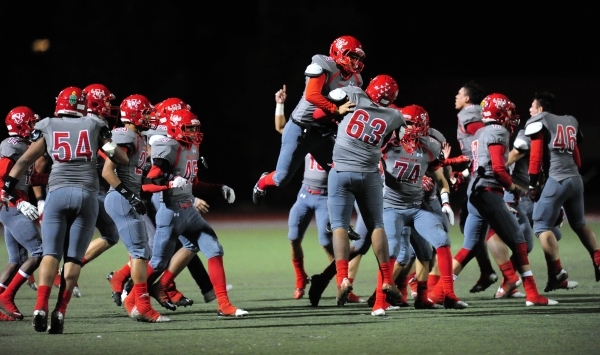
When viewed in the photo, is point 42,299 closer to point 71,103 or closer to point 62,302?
point 62,302

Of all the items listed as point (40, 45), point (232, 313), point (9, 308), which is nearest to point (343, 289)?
point (232, 313)

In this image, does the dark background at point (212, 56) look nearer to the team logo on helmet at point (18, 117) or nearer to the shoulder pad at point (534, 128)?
the shoulder pad at point (534, 128)

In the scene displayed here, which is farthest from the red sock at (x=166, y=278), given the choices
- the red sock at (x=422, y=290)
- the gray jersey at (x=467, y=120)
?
the gray jersey at (x=467, y=120)

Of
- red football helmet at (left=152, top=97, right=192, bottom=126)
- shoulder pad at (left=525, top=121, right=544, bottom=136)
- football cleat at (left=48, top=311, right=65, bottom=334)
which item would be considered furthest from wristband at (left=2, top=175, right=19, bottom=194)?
shoulder pad at (left=525, top=121, right=544, bottom=136)

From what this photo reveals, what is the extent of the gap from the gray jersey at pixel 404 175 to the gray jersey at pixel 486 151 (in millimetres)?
578

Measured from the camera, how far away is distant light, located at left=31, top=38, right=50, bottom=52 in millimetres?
24159

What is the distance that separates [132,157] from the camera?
8.55 m

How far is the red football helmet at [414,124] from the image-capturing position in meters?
8.94

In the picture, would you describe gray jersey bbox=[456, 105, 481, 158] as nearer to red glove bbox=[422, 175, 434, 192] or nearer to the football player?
red glove bbox=[422, 175, 434, 192]

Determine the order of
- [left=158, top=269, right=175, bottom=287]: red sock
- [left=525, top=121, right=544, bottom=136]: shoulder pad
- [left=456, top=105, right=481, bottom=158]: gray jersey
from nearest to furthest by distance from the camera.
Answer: [left=158, top=269, right=175, bottom=287]: red sock → [left=525, top=121, right=544, bottom=136]: shoulder pad → [left=456, top=105, right=481, bottom=158]: gray jersey

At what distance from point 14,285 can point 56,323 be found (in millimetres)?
1573

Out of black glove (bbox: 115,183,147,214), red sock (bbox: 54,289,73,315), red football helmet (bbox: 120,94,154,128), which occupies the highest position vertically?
red football helmet (bbox: 120,94,154,128)

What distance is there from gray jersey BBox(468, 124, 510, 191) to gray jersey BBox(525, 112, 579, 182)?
3.54 feet

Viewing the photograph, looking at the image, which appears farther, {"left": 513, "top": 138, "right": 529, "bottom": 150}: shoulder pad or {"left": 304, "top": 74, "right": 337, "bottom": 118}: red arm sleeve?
{"left": 513, "top": 138, "right": 529, "bottom": 150}: shoulder pad
